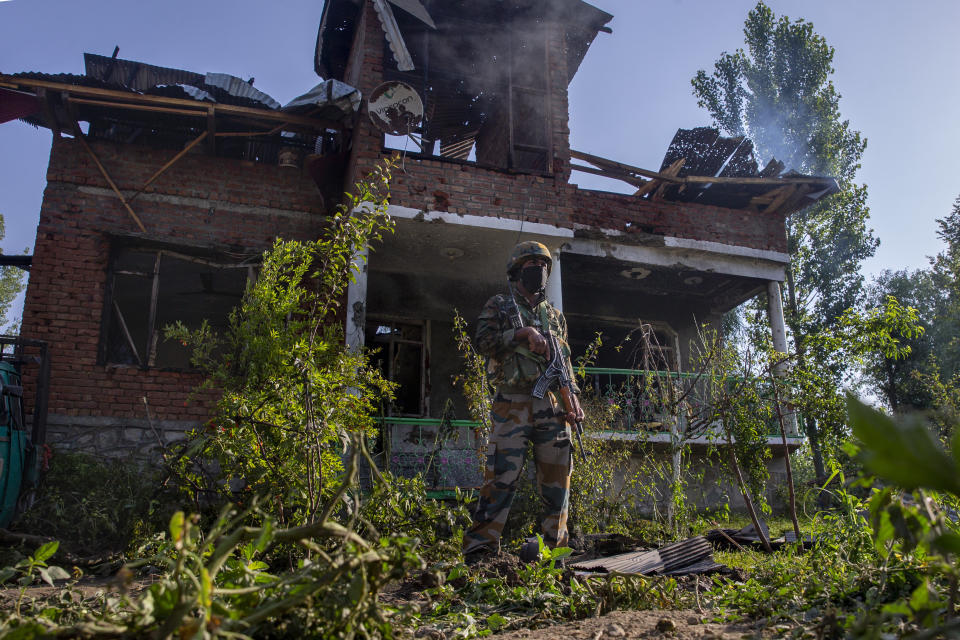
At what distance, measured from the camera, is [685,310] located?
10.7 metres

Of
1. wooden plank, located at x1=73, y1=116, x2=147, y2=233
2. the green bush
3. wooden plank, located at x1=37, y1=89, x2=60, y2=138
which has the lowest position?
the green bush

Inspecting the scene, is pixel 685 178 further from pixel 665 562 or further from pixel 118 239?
pixel 118 239

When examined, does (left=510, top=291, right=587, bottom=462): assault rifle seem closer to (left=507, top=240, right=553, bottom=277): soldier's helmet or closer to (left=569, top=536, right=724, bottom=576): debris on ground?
Result: (left=507, top=240, right=553, bottom=277): soldier's helmet

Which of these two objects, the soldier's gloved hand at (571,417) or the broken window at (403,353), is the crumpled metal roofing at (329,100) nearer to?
the broken window at (403,353)

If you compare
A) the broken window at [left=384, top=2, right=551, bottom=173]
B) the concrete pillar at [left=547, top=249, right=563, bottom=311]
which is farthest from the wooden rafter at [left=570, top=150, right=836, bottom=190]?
the concrete pillar at [left=547, top=249, right=563, bottom=311]

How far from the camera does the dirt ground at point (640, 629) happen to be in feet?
5.99

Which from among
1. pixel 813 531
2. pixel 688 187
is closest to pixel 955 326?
pixel 688 187

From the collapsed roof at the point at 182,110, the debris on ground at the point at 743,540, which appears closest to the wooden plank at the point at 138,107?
the collapsed roof at the point at 182,110

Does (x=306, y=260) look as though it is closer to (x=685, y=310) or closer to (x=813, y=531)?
(x=813, y=531)

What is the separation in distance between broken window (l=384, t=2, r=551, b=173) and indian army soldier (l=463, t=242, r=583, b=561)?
14.1ft

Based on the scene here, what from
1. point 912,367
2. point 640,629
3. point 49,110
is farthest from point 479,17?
point 912,367

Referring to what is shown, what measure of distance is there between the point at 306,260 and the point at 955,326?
66.7 feet

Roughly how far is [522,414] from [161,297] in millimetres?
8047

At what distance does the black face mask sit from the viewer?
4.06 metres
